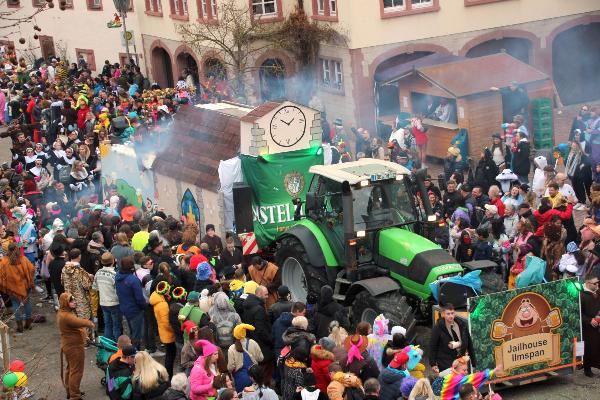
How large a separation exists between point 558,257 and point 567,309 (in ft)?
7.78

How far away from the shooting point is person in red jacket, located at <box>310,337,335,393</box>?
484 inches

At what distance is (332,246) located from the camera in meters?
15.8

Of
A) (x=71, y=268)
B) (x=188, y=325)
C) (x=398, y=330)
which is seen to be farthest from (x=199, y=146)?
(x=398, y=330)

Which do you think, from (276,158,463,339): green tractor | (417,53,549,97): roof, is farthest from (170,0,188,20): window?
(276,158,463,339): green tractor

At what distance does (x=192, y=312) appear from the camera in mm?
14125

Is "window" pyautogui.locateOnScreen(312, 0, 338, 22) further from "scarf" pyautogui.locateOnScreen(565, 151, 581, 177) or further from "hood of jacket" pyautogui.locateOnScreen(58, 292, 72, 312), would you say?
"hood of jacket" pyautogui.locateOnScreen(58, 292, 72, 312)

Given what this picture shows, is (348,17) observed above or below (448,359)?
above

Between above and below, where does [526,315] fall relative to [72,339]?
above

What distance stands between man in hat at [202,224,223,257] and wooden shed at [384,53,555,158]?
9.78m

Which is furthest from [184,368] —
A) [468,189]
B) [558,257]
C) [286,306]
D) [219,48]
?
[219,48]

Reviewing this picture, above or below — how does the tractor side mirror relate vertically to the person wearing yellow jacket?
above

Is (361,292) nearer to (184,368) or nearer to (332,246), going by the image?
(332,246)

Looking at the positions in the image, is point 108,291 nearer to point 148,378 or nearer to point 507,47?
point 148,378

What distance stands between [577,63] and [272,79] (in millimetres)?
9114
